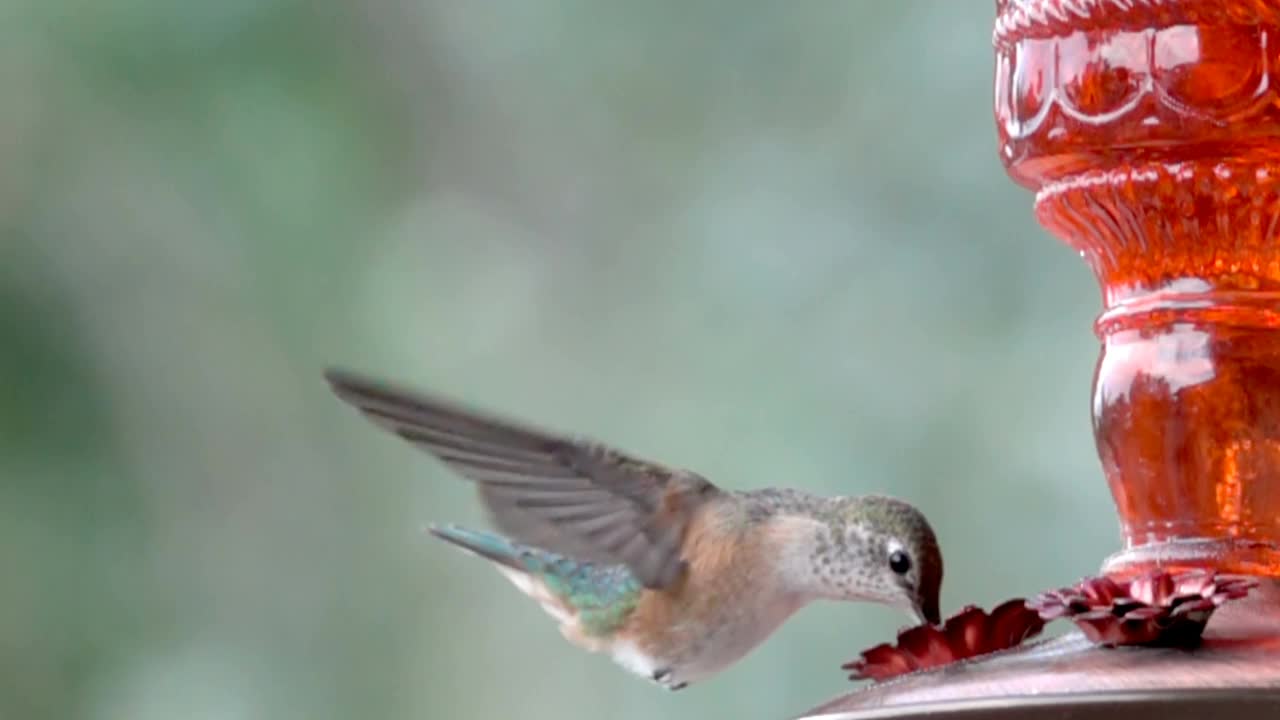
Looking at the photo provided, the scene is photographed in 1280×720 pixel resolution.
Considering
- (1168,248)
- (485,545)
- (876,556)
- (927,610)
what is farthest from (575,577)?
(1168,248)

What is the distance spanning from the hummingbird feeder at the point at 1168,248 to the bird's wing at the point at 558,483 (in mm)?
754

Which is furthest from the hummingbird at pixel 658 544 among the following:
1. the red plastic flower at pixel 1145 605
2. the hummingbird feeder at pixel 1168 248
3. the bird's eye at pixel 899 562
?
the red plastic flower at pixel 1145 605

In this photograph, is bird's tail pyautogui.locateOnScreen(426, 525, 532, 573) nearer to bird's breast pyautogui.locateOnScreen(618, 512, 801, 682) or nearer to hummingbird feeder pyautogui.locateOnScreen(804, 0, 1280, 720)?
bird's breast pyautogui.locateOnScreen(618, 512, 801, 682)

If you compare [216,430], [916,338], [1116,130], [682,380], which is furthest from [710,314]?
[1116,130]

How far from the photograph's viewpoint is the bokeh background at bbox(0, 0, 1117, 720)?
2709 mm

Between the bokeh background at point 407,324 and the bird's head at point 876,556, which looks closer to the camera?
the bird's head at point 876,556

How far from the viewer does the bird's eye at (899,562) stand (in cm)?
197

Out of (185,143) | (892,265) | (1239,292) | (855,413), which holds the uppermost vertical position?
(185,143)

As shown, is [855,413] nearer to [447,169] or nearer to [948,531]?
[948,531]

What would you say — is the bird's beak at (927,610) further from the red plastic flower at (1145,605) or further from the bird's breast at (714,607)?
the red plastic flower at (1145,605)

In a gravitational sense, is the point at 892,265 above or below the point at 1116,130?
above

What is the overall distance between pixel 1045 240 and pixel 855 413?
0.99 feet

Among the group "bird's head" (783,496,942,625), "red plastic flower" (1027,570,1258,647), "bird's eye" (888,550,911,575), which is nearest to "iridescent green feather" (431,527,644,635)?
"bird's head" (783,496,942,625)

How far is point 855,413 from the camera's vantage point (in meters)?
2.71
